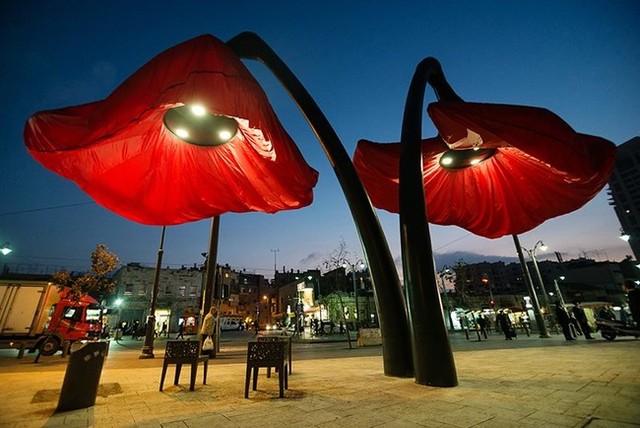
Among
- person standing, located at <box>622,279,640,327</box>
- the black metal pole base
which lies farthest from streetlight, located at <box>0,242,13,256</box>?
person standing, located at <box>622,279,640,327</box>

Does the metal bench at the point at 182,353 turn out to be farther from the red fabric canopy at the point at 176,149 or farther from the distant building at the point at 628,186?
the distant building at the point at 628,186

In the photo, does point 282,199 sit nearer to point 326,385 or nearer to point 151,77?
point 151,77

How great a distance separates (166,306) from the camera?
150 ft

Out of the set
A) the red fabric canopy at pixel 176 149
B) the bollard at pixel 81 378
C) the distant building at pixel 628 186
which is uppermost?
the distant building at pixel 628 186

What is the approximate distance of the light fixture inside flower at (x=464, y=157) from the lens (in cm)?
571

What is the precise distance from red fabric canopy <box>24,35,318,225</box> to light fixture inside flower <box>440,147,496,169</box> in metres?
3.22

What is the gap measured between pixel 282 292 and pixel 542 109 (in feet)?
243

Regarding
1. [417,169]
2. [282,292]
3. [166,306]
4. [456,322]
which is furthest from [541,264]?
[417,169]

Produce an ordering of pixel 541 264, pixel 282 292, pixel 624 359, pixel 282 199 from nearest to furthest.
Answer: pixel 282 199 → pixel 624 359 → pixel 282 292 → pixel 541 264

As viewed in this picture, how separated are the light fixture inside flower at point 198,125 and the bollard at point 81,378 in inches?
144

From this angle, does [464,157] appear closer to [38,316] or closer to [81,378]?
[81,378]

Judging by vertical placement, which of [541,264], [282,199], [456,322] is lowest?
[456,322]

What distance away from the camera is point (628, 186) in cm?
8556

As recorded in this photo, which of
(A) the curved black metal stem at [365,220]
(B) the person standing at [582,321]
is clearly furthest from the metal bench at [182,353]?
(B) the person standing at [582,321]
